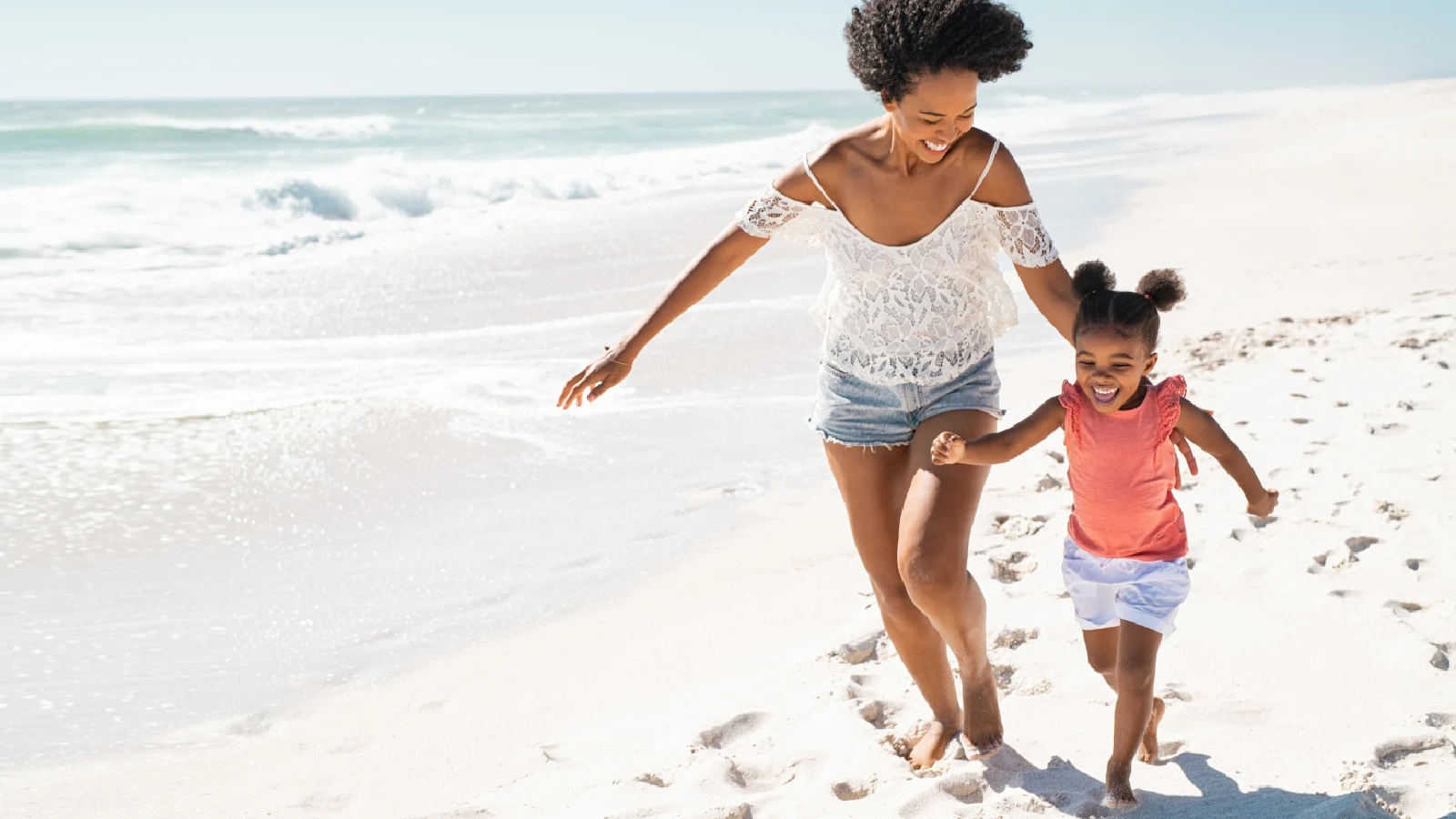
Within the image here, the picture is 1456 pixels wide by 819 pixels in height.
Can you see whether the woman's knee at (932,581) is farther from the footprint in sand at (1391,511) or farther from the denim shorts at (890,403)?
the footprint in sand at (1391,511)

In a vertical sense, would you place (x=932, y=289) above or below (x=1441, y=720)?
above

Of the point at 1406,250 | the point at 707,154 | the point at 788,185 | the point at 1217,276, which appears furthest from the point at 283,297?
the point at 707,154

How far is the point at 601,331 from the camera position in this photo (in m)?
9.33

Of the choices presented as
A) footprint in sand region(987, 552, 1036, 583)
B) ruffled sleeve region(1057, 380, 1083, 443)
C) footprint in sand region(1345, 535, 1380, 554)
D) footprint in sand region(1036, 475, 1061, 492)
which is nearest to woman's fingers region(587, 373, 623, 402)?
ruffled sleeve region(1057, 380, 1083, 443)

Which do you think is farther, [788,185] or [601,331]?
[601,331]

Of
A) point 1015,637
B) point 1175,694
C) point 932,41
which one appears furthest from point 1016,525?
point 932,41

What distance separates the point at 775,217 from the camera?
3371mm

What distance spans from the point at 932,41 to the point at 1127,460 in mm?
1066

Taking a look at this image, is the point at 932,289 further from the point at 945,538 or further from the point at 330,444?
the point at 330,444

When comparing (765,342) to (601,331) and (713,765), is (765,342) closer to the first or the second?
(601,331)

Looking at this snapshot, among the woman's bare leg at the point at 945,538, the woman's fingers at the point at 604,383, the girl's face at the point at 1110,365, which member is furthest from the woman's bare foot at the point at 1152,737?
the woman's fingers at the point at 604,383

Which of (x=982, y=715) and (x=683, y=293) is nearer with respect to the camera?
(x=982, y=715)

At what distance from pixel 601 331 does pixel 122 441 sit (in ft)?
11.9

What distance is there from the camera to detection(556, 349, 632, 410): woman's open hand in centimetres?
335
